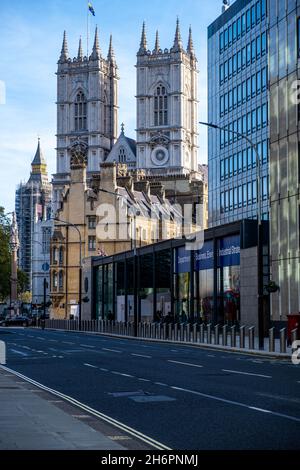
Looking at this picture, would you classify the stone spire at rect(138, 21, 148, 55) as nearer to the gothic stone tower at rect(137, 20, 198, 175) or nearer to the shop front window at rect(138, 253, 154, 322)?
the gothic stone tower at rect(137, 20, 198, 175)

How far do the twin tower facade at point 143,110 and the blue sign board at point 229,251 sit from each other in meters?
116

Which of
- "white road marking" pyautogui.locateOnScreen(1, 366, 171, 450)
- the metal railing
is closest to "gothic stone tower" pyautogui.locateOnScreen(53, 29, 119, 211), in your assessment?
the metal railing

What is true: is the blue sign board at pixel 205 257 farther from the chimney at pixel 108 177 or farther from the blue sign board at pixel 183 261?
the chimney at pixel 108 177

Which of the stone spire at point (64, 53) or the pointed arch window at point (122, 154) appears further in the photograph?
the stone spire at point (64, 53)

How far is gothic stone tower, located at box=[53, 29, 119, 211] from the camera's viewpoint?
18788cm

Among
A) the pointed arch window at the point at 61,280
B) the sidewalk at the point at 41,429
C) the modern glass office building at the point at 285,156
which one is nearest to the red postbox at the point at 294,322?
the modern glass office building at the point at 285,156

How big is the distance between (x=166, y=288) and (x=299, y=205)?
20315 mm

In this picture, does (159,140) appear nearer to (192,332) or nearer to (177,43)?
(177,43)

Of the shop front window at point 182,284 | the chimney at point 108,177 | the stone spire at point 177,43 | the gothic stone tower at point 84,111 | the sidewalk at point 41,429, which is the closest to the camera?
the sidewalk at point 41,429

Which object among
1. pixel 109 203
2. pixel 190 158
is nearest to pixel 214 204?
pixel 109 203

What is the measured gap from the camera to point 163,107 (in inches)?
7259

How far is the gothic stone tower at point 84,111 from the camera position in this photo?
616ft

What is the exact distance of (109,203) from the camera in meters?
109

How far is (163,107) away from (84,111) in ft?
61.7
